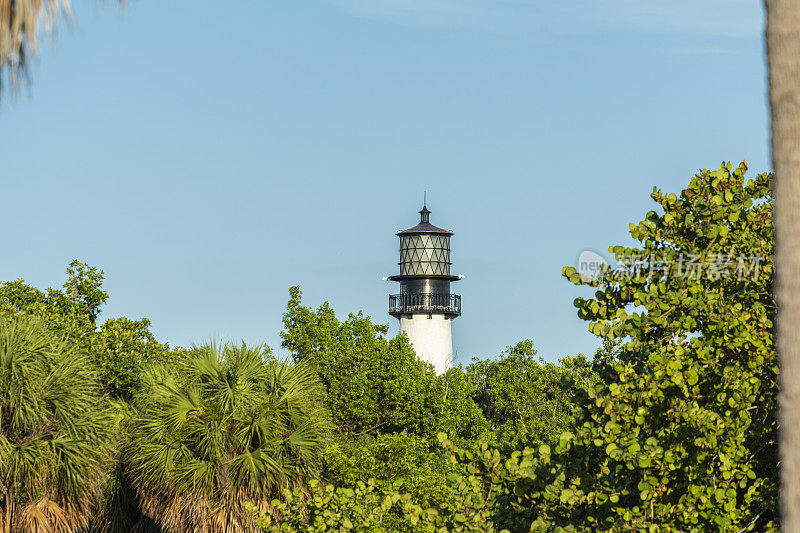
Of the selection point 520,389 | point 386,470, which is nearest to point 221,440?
point 386,470

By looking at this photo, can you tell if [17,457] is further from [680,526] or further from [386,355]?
[386,355]

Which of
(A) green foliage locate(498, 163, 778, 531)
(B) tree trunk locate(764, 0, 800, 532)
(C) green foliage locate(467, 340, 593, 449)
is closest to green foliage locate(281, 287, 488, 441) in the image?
(C) green foliage locate(467, 340, 593, 449)

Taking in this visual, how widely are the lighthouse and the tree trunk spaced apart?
169 ft

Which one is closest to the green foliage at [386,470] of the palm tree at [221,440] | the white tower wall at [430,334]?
the palm tree at [221,440]

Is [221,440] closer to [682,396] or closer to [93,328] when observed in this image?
[682,396]

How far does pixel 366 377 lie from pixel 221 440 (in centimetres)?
2054

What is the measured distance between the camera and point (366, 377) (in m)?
37.6

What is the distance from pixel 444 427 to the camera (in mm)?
38031

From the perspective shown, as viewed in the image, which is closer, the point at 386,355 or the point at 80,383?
the point at 80,383

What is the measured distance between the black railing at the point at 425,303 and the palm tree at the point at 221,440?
1519 inches

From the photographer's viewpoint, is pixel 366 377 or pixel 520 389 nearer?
pixel 366 377

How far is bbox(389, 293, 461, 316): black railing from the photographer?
57344 mm

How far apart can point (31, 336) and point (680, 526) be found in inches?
514

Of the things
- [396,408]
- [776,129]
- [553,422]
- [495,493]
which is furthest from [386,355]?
[776,129]
